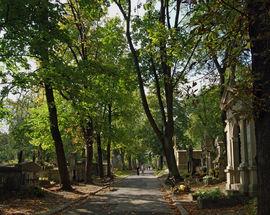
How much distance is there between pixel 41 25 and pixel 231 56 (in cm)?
785

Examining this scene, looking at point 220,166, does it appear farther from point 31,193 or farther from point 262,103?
point 262,103

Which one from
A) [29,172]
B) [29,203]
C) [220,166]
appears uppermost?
[220,166]

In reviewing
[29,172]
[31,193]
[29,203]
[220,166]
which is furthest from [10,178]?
[220,166]

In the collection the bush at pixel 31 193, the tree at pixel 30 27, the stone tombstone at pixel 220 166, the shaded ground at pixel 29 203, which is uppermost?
the tree at pixel 30 27

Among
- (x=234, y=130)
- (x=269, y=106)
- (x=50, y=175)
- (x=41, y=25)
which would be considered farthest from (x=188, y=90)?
(x=50, y=175)

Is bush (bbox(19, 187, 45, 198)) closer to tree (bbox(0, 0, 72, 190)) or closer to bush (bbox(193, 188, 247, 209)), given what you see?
tree (bbox(0, 0, 72, 190))

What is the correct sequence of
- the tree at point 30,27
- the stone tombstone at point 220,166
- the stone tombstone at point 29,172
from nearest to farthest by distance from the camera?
the tree at point 30,27, the stone tombstone at point 29,172, the stone tombstone at point 220,166

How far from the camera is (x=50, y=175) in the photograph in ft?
111

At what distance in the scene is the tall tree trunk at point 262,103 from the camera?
24.7 feet

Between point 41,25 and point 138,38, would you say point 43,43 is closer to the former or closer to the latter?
point 41,25

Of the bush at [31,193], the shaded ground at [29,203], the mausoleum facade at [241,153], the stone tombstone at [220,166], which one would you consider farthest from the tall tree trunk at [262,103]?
the stone tombstone at [220,166]

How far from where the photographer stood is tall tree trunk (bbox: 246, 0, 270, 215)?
7516 mm

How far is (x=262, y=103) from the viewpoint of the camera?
7.73 meters

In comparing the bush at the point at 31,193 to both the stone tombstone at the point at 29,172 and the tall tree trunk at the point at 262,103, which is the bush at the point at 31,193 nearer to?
the stone tombstone at the point at 29,172
